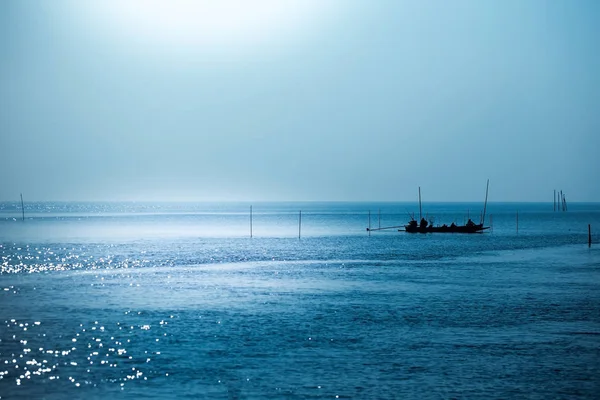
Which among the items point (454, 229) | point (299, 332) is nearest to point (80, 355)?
point (299, 332)

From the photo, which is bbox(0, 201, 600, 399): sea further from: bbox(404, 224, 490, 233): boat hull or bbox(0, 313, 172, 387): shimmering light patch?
bbox(404, 224, 490, 233): boat hull

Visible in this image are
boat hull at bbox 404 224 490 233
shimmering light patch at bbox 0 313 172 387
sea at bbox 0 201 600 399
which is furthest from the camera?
boat hull at bbox 404 224 490 233

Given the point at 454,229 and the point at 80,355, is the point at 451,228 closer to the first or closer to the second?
the point at 454,229

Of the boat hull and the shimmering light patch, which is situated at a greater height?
the boat hull

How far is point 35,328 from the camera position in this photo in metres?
27.2

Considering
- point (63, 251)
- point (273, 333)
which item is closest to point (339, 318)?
point (273, 333)

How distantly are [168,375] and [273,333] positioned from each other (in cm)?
710

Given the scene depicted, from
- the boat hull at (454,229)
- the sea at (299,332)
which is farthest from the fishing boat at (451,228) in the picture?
the sea at (299,332)

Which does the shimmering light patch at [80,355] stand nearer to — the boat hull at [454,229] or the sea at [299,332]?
the sea at [299,332]

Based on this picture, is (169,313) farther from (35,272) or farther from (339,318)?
(35,272)

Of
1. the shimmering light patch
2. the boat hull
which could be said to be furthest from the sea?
the boat hull

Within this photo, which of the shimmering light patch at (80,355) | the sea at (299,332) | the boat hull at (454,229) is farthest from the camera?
the boat hull at (454,229)

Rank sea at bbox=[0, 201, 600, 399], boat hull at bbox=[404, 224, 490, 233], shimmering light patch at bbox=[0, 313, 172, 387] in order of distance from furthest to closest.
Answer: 1. boat hull at bbox=[404, 224, 490, 233]
2. shimmering light patch at bbox=[0, 313, 172, 387]
3. sea at bbox=[0, 201, 600, 399]

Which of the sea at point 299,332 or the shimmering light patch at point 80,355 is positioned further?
the shimmering light patch at point 80,355
